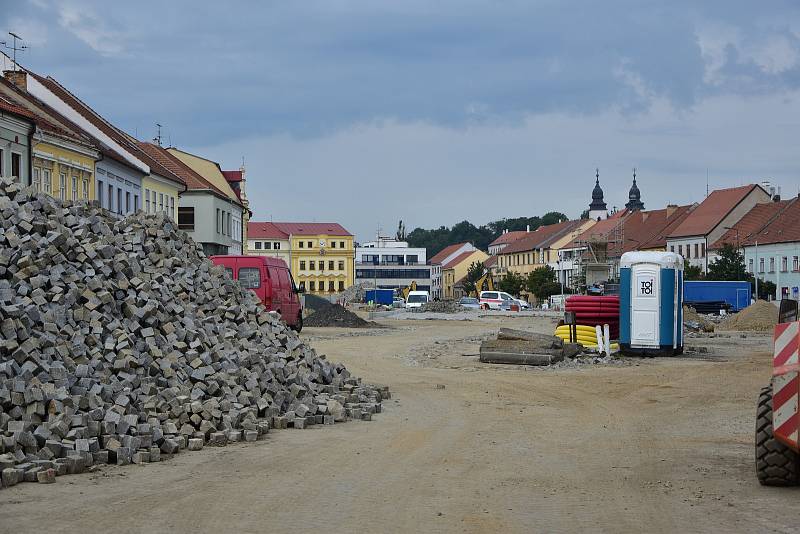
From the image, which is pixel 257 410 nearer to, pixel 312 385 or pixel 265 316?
pixel 312 385

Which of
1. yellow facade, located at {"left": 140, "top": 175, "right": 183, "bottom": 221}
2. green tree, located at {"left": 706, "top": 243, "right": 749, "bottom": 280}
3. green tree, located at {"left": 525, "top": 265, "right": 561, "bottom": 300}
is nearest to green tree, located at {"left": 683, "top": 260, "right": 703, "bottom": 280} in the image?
green tree, located at {"left": 706, "top": 243, "right": 749, "bottom": 280}

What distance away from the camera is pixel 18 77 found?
48.6 meters

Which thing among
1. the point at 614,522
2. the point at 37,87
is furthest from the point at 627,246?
the point at 614,522

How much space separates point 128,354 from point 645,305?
18.2 meters

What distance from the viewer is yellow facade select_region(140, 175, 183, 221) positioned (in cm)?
5955

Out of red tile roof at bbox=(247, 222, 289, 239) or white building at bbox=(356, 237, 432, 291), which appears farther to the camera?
white building at bbox=(356, 237, 432, 291)

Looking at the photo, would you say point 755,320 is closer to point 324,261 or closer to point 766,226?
point 766,226

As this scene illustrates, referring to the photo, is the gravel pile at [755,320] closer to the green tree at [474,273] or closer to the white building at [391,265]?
the green tree at [474,273]

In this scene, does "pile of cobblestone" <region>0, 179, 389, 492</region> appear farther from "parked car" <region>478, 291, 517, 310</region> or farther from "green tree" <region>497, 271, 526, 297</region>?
"green tree" <region>497, 271, 526, 297</region>

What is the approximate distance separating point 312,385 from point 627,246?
356 ft

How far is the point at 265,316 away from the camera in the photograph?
Result: 17.3 m

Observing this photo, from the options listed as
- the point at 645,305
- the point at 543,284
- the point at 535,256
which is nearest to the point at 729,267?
the point at 543,284

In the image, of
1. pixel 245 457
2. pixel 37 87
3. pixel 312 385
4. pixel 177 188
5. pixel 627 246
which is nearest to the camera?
pixel 245 457

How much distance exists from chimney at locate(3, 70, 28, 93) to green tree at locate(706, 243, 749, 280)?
54.6 m
